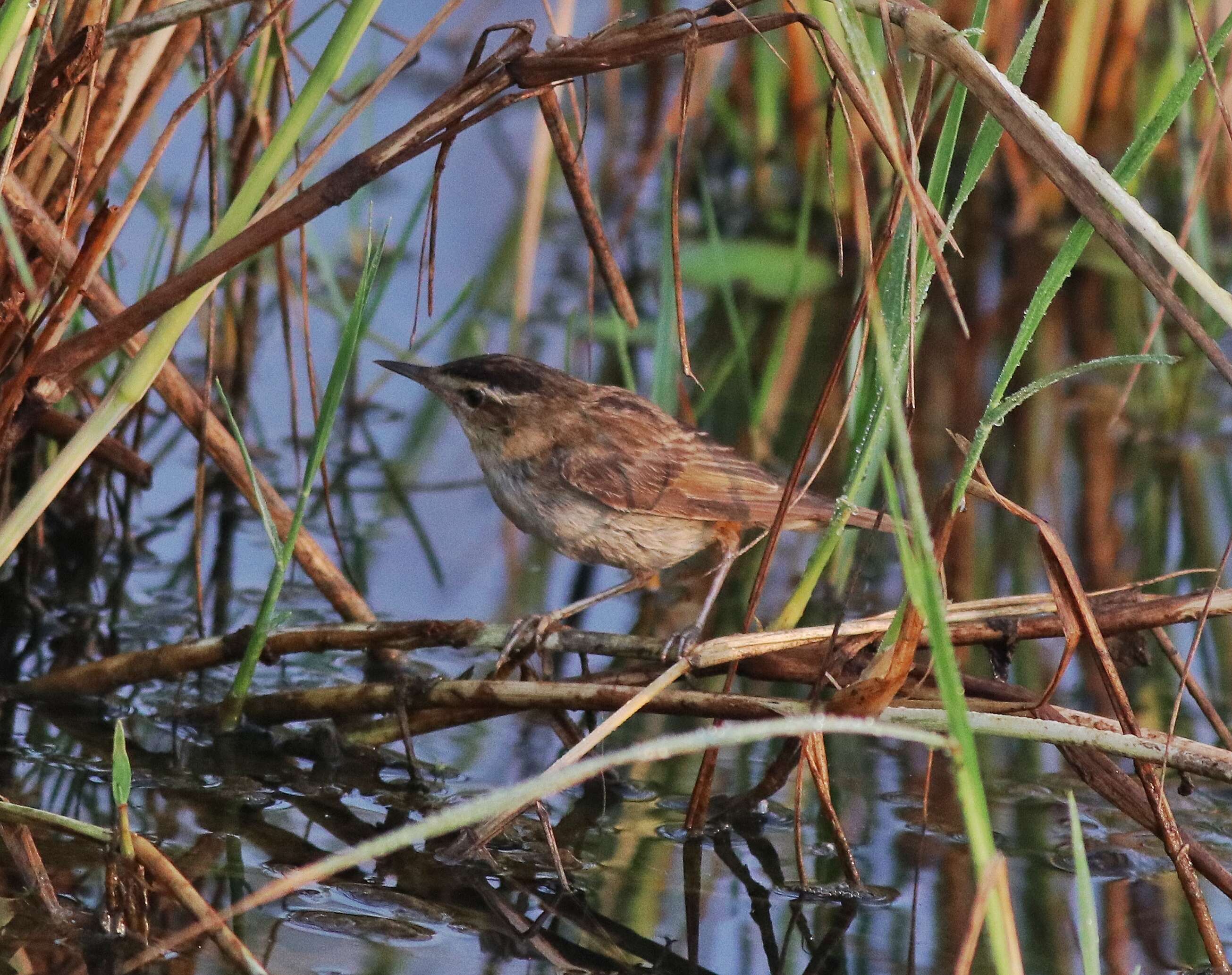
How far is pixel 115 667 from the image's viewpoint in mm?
4164

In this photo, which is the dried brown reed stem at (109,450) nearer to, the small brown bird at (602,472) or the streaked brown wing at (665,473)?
the small brown bird at (602,472)

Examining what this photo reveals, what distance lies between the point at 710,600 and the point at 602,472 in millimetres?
510

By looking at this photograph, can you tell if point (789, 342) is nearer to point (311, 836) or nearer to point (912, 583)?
point (311, 836)

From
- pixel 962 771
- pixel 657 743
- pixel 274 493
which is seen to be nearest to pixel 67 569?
pixel 274 493

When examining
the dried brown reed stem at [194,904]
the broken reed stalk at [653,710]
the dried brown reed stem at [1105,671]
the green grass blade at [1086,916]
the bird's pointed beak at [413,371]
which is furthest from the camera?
the bird's pointed beak at [413,371]

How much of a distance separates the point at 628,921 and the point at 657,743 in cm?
116

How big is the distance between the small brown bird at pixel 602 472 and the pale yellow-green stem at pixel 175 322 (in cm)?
127

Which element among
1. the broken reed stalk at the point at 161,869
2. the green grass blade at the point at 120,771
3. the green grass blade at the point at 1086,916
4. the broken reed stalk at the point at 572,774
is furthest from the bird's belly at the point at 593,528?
the green grass blade at the point at 1086,916

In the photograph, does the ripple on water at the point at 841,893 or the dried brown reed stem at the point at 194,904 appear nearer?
the dried brown reed stem at the point at 194,904

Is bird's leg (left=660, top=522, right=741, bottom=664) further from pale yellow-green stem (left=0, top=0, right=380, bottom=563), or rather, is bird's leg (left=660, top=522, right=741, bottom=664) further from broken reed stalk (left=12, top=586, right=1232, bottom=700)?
pale yellow-green stem (left=0, top=0, right=380, bottom=563)

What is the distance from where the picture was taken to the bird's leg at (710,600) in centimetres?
370

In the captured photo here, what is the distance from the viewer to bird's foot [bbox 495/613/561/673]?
387 centimetres

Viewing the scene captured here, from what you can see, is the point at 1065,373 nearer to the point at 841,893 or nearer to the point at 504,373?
the point at 841,893

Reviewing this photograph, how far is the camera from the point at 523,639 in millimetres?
3902
